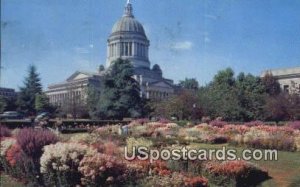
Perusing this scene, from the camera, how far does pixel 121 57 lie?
684cm

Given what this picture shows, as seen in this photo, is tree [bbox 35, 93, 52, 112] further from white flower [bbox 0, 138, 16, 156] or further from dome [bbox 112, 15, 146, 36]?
dome [bbox 112, 15, 146, 36]

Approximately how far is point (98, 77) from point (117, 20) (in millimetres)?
988

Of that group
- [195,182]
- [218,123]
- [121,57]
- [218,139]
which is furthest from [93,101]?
[195,182]

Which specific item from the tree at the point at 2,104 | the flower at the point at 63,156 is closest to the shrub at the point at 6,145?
the tree at the point at 2,104

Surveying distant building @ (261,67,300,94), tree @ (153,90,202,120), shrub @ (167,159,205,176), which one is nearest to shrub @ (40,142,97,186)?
shrub @ (167,159,205,176)

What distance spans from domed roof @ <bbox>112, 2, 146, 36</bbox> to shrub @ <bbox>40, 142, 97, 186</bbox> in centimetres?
157

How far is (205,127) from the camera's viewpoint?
24.6 ft

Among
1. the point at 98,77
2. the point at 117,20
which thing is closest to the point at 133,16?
the point at 117,20

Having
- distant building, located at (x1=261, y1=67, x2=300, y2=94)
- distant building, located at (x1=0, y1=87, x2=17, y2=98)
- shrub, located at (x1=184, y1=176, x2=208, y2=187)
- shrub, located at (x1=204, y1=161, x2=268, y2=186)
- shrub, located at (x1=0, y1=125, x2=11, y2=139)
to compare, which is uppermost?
distant building, located at (x1=261, y1=67, x2=300, y2=94)

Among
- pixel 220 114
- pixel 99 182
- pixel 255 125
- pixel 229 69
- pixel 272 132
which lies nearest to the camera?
pixel 99 182

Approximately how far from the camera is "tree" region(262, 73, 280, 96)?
21.7 feet

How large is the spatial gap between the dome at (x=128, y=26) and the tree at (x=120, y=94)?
28.3 inches

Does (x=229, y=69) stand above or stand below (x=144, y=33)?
below

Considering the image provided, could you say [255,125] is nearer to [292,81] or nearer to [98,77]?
[292,81]
